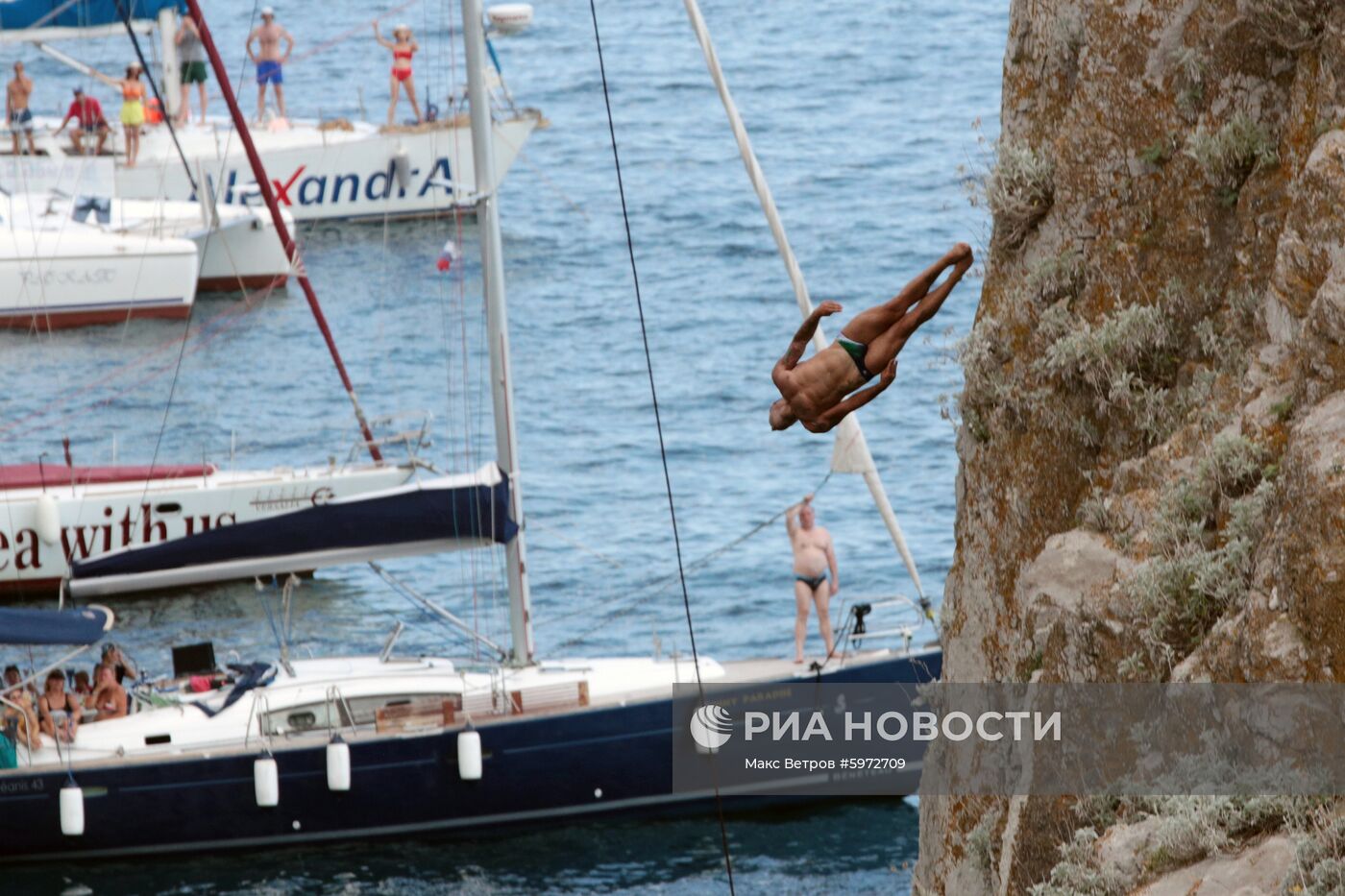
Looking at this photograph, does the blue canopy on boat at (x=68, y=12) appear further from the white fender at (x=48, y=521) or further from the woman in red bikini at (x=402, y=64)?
the white fender at (x=48, y=521)

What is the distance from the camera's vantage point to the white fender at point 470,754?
2478 cm

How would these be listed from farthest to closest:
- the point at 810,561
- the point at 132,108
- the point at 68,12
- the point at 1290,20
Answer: the point at 68,12
the point at 132,108
the point at 810,561
the point at 1290,20

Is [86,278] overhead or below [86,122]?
below

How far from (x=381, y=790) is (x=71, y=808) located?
3543 mm

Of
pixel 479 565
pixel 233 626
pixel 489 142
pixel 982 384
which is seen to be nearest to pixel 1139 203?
pixel 982 384

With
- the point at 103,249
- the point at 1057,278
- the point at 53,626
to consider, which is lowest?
the point at 53,626

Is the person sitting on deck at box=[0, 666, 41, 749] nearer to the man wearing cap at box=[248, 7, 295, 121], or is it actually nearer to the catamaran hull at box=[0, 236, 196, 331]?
the catamaran hull at box=[0, 236, 196, 331]

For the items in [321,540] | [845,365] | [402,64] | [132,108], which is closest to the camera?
[845,365]

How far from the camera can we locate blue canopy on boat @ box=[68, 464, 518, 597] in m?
28.7

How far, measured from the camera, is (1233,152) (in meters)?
9.73

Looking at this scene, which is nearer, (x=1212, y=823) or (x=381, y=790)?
(x=1212, y=823)

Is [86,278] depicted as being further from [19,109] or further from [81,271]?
[19,109]

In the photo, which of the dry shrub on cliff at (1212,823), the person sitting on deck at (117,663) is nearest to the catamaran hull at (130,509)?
the person sitting on deck at (117,663)

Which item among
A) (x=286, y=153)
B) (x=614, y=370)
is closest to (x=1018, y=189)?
(x=614, y=370)
